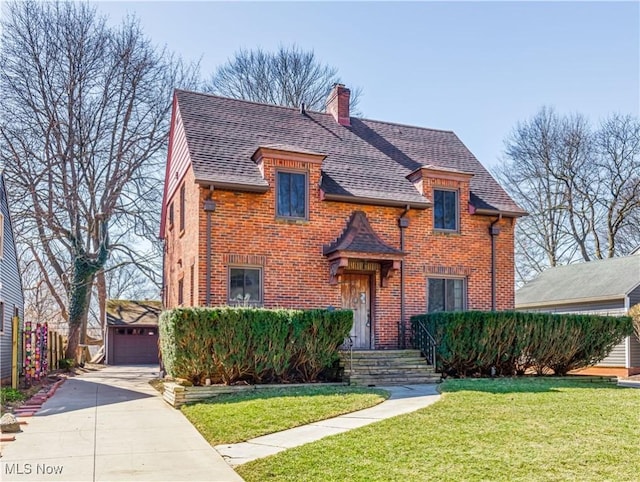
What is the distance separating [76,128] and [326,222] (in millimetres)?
13301

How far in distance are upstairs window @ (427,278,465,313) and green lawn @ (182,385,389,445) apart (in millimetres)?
5427

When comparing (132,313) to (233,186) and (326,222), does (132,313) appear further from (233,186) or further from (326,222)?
(233,186)

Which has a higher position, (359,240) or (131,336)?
(359,240)

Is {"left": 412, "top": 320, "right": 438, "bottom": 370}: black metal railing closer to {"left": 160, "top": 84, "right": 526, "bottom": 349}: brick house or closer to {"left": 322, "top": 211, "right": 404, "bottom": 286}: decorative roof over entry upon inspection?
{"left": 160, "top": 84, "right": 526, "bottom": 349}: brick house

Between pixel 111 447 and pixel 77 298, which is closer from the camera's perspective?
pixel 111 447

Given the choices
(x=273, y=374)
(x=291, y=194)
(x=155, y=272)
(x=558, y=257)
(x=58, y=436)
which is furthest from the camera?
(x=558, y=257)

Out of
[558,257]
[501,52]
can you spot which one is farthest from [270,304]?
[558,257]

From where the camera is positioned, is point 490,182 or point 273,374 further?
point 490,182

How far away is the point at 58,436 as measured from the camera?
8.55 m

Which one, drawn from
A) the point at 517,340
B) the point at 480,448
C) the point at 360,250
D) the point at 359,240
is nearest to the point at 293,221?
the point at 359,240

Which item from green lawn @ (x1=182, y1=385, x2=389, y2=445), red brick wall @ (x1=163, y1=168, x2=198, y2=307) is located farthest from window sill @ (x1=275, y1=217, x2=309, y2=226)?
green lawn @ (x1=182, y1=385, x2=389, y2=445)

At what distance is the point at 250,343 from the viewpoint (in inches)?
471

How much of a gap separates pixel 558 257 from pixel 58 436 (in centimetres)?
3085

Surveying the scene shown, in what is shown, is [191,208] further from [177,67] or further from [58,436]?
[177,67]
